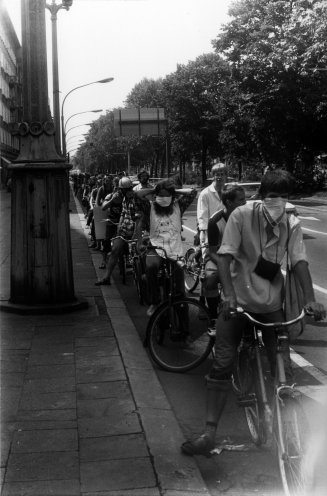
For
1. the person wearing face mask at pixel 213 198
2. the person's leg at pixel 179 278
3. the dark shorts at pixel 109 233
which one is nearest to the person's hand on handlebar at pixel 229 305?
the person's leg at pixel 179 278

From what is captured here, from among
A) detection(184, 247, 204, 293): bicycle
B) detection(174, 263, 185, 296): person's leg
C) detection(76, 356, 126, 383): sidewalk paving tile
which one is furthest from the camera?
detection(184, 247, 204, 293): bicycle

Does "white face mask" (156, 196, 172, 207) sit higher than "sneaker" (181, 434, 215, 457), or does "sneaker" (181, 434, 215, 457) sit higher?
"white face mask" (156, 196, 172, 207)

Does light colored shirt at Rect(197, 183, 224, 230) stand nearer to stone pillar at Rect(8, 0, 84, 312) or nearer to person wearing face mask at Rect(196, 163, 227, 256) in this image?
person wearing face mask at Rect(196, 163, 227, 256)

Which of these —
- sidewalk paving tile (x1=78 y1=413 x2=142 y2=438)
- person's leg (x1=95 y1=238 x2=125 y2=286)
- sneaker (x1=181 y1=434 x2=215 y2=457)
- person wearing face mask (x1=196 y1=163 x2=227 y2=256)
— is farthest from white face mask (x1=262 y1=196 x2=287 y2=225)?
person's leg (x1=95 y1=238 x2=125 y2=286)

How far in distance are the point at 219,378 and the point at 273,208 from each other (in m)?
0.98

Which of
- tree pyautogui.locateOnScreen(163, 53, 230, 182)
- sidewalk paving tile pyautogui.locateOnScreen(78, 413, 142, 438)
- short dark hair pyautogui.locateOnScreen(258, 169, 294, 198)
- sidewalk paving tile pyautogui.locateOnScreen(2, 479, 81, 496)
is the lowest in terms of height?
sidewalk paving tile pyautogui.locateOnScreen(78, 413, 142, 438)

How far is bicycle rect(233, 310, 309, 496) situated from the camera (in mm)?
3197

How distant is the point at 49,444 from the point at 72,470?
383mm

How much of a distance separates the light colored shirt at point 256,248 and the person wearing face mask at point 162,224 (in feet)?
8.81

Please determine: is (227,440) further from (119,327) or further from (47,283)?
(47,283)

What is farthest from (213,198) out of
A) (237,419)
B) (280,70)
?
(280,70)

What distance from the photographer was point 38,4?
7262 mm

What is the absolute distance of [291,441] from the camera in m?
3.23

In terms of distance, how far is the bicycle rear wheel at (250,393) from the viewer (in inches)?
150
